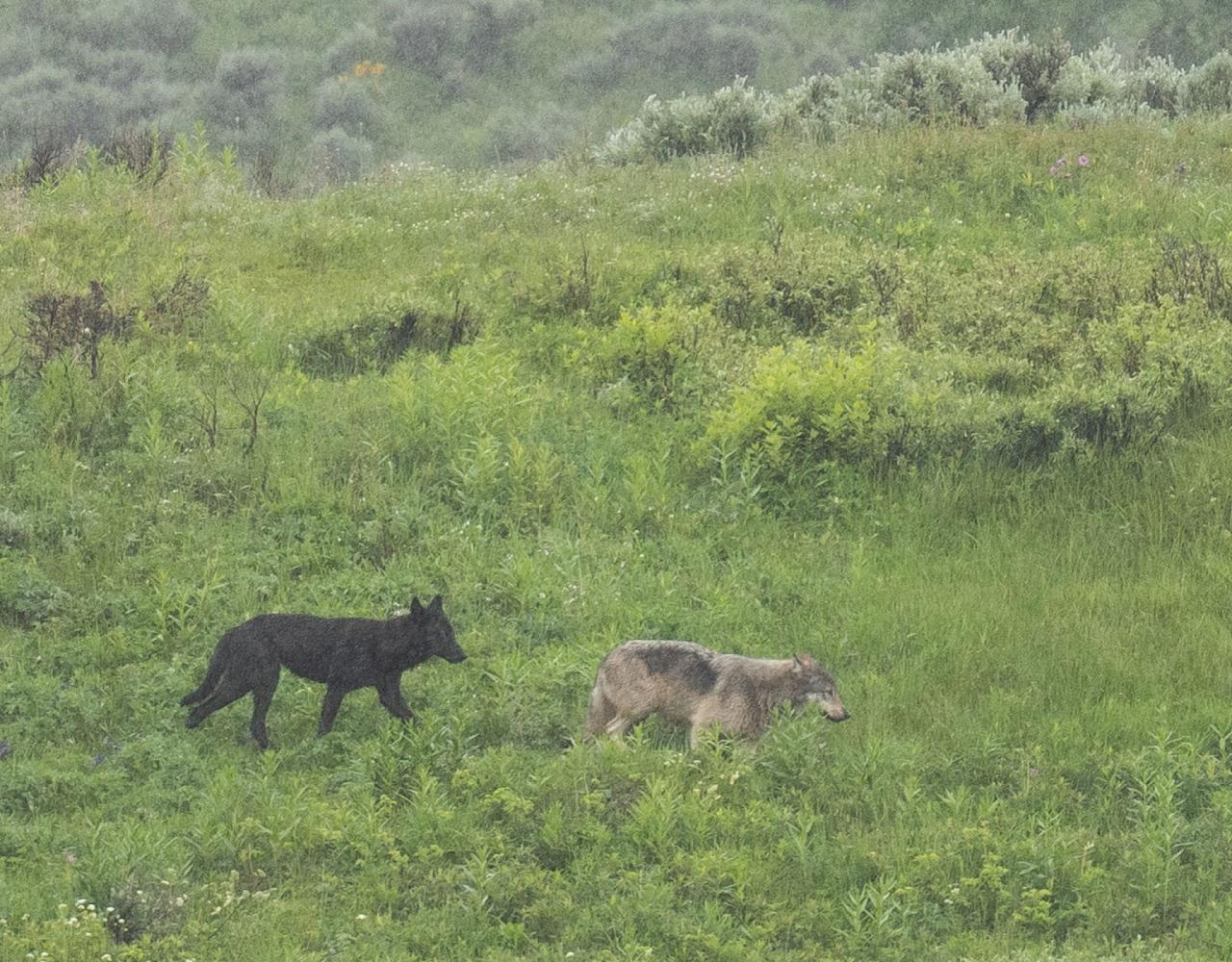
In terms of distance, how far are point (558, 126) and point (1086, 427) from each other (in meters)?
32.8

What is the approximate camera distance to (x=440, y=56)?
46344 mm

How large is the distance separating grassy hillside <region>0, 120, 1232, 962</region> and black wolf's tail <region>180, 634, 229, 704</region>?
0.20 metres

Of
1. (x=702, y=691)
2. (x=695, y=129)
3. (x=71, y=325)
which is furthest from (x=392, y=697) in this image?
(x=695, y=129)

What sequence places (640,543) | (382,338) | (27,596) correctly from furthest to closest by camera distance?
(382,338) → (640,543) → (27,596)

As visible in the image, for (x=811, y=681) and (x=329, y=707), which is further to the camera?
(x=329, y=707)

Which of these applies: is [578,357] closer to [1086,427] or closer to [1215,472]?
[1086,427]

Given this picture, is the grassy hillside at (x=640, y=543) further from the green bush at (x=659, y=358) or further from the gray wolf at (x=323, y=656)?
the gray wolf at (x=323, y=656)

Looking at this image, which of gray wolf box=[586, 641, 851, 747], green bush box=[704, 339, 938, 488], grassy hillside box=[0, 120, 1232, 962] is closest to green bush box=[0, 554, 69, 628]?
grassy hillside box=[0, 120, 1232, 962]

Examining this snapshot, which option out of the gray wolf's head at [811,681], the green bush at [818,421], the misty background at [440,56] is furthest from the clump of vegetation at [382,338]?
the misty background at [440,56]

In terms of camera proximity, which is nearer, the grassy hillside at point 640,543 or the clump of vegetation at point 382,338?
the grassy hillside at point 640,543

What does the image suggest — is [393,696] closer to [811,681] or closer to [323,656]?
[323,656]

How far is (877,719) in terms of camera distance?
8.91 metres

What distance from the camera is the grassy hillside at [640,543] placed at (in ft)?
24.7

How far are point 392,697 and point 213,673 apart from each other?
92 centimetres
